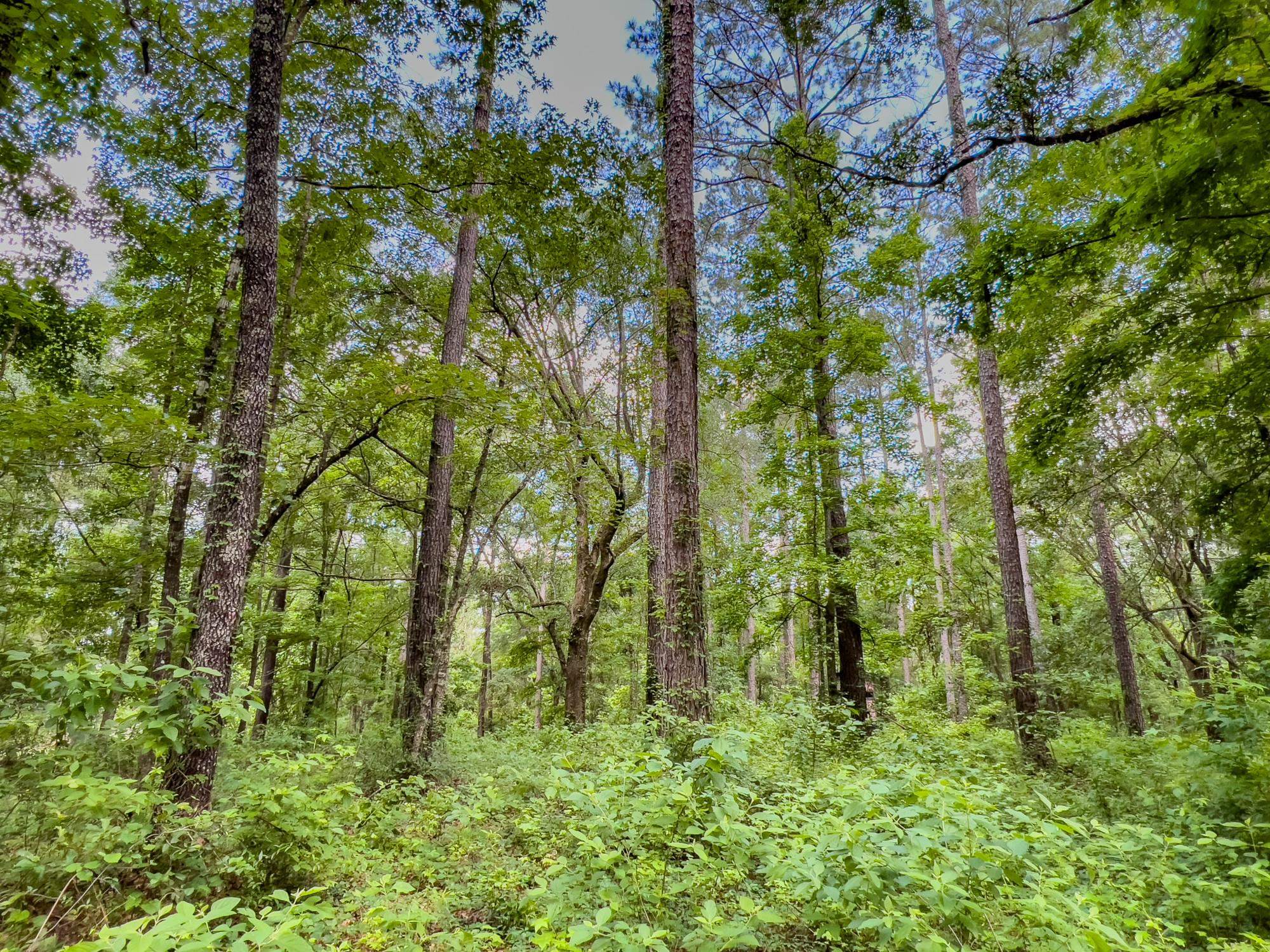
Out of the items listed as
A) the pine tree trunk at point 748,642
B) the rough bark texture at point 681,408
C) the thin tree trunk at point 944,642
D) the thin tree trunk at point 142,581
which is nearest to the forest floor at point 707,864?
the rough bark texture at point 681,408

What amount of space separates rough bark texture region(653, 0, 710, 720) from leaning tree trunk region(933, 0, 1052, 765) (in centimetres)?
470

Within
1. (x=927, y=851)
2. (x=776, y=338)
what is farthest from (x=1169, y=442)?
(x=927, y=851)

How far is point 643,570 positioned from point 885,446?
7.70m

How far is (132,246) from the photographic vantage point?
23.9 feet

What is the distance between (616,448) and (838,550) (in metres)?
4.34

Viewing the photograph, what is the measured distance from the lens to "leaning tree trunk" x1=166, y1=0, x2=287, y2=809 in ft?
14.4

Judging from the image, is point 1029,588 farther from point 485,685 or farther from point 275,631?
point 275,631

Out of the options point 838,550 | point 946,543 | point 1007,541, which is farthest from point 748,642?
point 1007,541

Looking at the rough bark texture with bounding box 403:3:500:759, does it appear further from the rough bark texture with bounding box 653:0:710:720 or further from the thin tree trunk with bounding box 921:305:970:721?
the thin tree trunk with bounding box 921:305:970:721

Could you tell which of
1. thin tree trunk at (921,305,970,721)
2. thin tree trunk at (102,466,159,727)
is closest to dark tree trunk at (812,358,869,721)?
thin tree trunk at (921,305,970,721)

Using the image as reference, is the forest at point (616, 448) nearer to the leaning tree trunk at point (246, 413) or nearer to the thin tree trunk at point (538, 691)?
the leaning tree trunk at point (246, 413)

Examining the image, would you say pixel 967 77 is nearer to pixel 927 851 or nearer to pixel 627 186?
pixel 627 186

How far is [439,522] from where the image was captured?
27.5 ft

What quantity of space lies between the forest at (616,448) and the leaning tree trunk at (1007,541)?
104 mm
